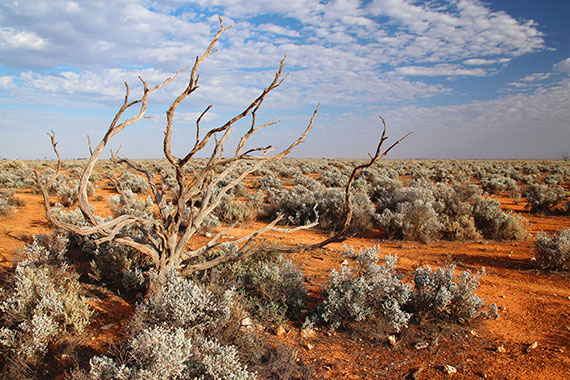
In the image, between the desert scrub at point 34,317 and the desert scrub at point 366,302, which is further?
the desert scrub at point 366,302

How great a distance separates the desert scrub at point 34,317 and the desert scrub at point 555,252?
7.58 meters

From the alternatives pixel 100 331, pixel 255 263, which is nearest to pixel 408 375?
pixel 255 263

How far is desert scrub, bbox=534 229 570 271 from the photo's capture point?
588cm

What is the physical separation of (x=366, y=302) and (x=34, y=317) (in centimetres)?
354

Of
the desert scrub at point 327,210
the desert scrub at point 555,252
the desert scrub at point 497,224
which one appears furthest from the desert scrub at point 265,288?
the desert scrub at point 497,224

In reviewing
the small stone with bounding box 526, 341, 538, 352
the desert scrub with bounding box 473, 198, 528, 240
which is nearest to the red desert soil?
the small stone with bounding box 526, 341, 538, 352

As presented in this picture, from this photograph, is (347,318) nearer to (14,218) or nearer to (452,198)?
(452,198)

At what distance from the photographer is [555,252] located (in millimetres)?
5918

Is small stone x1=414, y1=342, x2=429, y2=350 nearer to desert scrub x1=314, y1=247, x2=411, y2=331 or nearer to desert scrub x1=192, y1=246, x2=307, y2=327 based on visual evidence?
desert scrub x1=314, y1=247, x2=411, y2=331

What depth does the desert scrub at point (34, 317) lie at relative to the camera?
2.88 metres

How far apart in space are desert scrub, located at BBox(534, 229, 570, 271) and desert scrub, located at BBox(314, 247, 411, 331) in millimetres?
3874

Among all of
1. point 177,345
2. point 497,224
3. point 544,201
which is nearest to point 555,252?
Answer: point 497,224

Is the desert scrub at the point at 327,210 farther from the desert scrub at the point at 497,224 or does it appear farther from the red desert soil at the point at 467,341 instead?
the red desert soil at the point at 467,341

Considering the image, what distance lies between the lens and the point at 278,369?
9.75 feet
